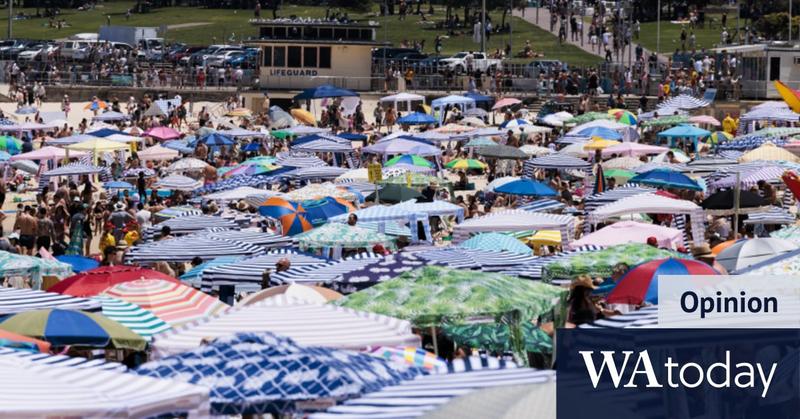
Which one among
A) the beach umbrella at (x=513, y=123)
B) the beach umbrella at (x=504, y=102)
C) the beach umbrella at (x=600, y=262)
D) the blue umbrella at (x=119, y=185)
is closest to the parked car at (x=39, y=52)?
the beach umbrella at (x=504, y=102)

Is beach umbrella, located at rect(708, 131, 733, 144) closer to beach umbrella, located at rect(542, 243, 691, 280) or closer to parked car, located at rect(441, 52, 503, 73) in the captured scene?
parked car, located at rect(441, 52, 503, 73)

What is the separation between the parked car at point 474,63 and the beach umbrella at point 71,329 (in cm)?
4326

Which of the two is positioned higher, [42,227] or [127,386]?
[127,386]

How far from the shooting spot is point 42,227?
23953 mm

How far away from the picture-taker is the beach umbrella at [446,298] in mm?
12094

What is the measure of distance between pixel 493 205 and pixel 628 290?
14.9m

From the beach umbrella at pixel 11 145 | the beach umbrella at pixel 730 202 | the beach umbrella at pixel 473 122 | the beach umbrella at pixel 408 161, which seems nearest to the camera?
the beach umbrella at pixel 730 202

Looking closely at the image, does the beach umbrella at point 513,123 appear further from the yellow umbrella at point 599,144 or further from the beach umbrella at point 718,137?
the yellow umbrella at point 599,144

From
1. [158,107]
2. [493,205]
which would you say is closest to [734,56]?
[158,107]

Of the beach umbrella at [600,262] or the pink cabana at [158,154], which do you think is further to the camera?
the pink cabana at [158,154]

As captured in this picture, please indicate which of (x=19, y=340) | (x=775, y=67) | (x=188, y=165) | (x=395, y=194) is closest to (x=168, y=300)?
(x=19, y=340)

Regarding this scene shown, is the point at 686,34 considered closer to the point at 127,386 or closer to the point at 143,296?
the point at 143,296

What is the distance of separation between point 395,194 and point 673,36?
1921 inches

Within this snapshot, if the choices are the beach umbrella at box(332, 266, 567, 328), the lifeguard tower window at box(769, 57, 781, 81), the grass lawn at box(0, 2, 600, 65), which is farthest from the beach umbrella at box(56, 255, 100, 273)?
the grass lawn at box(0, 2, 600, 65)
